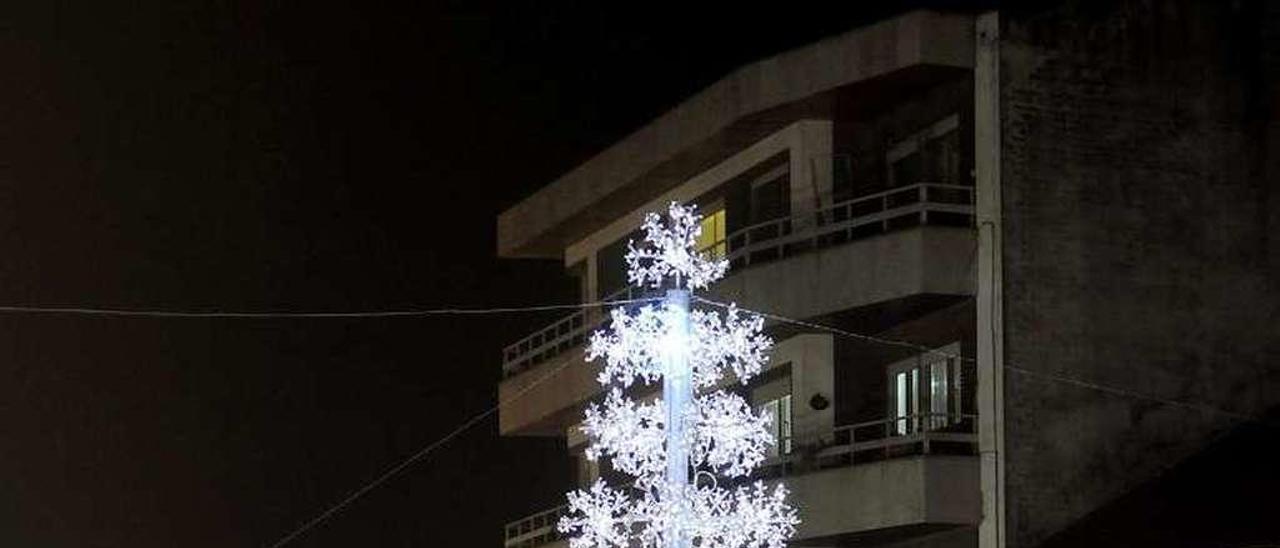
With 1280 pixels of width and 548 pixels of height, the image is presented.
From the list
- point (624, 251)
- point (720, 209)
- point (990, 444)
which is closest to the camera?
point (990, 444)

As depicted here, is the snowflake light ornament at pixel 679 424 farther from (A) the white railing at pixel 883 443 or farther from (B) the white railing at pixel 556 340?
(B) the white railing at pixel 556 340

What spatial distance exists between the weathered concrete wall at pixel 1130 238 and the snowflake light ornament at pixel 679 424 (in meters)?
4.39

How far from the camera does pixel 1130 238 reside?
25.8 m

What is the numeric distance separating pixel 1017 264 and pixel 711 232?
24.2 ft

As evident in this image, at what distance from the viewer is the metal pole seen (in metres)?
20.4

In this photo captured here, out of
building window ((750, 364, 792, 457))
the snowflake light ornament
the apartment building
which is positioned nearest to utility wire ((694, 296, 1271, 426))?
the apartment building

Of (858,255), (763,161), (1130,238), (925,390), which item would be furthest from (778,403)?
(1130,238)

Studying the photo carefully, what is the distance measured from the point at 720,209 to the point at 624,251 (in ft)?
11.3

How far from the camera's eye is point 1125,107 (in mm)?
26000

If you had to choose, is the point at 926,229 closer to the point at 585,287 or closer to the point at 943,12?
the point at 943,12

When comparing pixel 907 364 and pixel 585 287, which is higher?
pixel 585 287

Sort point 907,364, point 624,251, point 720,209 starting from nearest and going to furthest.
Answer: point 907,364
point 720,209
point 624,251

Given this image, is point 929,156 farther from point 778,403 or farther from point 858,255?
point 778,403

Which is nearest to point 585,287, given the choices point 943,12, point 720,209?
point 720,209
